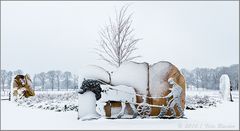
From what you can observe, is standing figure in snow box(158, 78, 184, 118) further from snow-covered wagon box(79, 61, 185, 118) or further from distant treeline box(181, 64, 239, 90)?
distant treeline box(181, 64, 239, 90)

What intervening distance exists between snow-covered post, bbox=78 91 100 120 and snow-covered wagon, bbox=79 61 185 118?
0.41 feet

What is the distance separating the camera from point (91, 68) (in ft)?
25.8

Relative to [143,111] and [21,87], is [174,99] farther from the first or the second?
[21,87]

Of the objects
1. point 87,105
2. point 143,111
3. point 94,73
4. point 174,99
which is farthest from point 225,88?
point 87,105

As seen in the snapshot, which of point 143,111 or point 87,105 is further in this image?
point 143,111

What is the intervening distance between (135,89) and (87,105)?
1373mm

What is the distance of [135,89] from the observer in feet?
25.8

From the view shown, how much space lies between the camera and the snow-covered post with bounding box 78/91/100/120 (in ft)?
25.3

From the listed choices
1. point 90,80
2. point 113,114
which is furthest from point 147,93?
point 90,80

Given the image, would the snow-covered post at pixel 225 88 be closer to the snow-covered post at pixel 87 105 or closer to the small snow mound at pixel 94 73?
the small snow mound at pixel 94 73

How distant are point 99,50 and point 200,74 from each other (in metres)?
32.4

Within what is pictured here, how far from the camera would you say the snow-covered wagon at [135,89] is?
7688mm

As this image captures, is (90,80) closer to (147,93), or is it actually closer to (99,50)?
(147,93)

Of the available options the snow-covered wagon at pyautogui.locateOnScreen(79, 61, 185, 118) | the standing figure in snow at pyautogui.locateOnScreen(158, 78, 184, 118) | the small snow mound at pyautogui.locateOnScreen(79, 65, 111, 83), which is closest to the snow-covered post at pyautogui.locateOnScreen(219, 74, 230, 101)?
the snow-covered wagon at pyautogui.locateOnScreen(79, 61, 185, 118)
